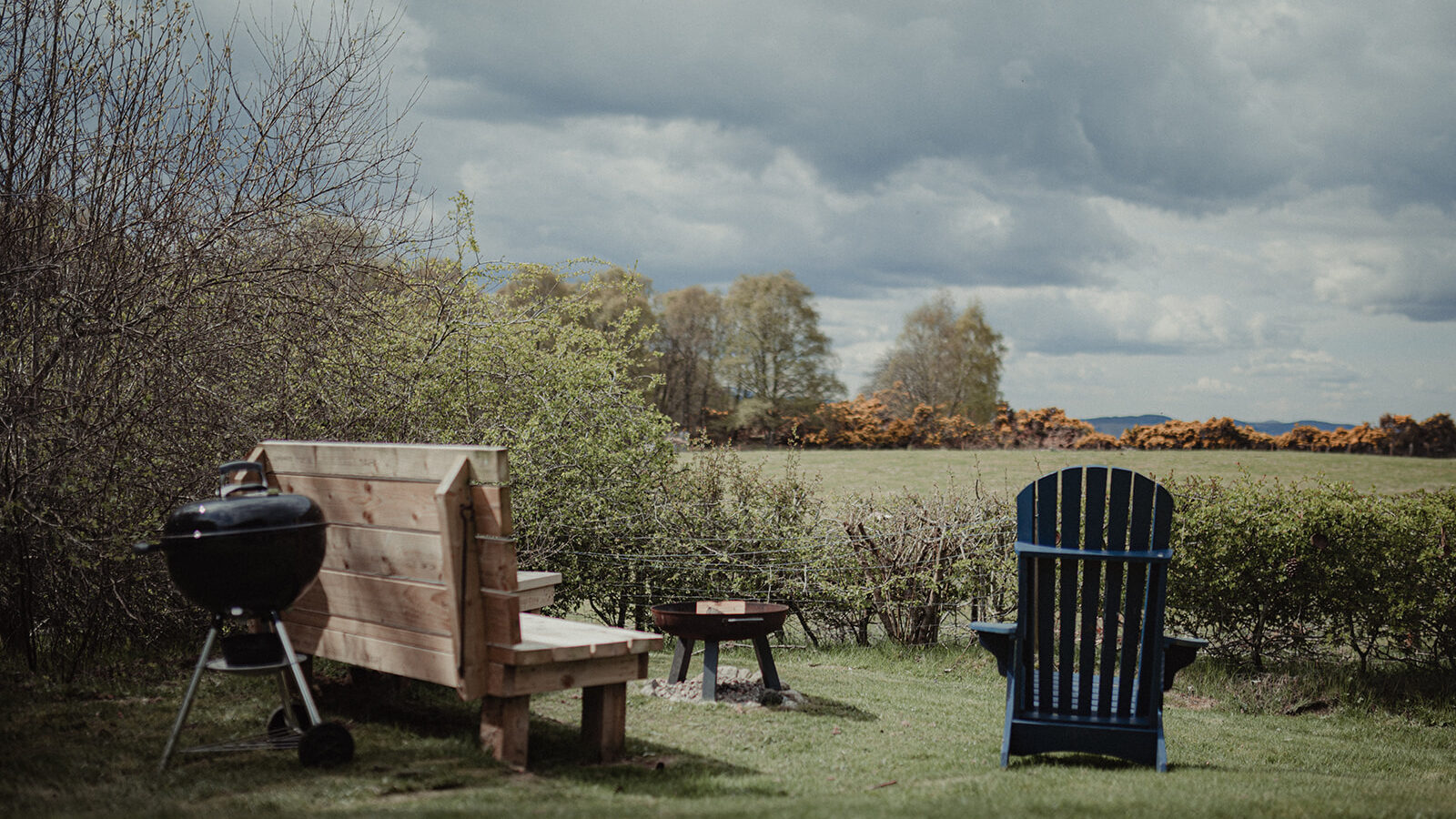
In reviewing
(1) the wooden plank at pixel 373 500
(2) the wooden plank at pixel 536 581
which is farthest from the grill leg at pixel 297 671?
(2) the wooden plank at pixel 536 581

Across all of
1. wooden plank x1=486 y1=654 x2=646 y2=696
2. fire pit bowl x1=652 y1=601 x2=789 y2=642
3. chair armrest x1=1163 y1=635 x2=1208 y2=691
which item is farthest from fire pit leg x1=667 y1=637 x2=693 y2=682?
chair armrest x1=1163 y1=635 x2=1208 y2=691

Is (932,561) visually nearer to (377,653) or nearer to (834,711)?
(834,711)

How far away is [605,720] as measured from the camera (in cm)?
389

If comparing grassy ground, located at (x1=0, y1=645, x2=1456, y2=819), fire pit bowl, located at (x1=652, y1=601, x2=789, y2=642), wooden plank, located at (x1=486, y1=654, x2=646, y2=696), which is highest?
wooden plank, located at (x1=486, y1=654, x2=646, y2=696)

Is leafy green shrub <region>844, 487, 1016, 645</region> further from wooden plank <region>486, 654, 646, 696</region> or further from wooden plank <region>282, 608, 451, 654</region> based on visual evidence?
wooden plank <region>282, 608, 451, 654</region>

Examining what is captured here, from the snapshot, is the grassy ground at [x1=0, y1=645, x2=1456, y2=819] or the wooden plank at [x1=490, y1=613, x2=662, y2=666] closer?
the grassy ground at [x1=0, y1=645, x2=1456, y2=819]

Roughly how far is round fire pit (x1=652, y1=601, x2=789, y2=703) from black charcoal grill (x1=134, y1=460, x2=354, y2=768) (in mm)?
1915

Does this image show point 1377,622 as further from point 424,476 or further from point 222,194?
point 222,194

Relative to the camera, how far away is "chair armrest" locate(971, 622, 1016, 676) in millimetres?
4277

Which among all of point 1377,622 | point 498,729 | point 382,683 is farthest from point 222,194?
point 1377,622

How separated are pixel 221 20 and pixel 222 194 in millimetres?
1202

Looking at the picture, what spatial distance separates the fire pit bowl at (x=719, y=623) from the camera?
5.09 m

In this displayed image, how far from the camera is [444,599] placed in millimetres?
3590

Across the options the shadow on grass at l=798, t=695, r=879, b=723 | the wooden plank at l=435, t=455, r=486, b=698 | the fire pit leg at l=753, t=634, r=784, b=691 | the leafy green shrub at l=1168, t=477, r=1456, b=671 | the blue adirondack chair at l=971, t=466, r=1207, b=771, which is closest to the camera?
the wooden plank at l=435, t=455, r=486, b=698
